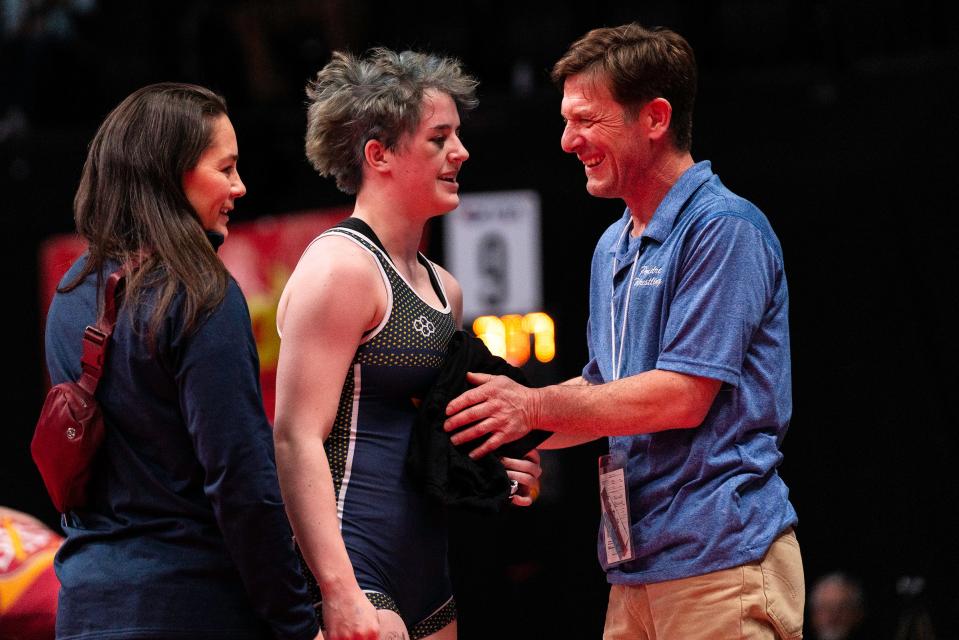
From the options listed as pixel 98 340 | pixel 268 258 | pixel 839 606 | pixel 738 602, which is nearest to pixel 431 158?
pixel 98 340

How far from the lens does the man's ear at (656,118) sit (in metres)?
2.40

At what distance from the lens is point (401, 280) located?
2203 mm

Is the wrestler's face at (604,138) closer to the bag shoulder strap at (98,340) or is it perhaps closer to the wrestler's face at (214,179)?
the wrestler's face at (214,179)

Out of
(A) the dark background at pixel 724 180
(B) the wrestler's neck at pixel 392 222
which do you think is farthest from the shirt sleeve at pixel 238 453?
(A) the dark background at pixel 724 180

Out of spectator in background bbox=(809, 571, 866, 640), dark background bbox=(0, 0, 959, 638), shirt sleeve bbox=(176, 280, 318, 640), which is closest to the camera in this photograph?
shirt sleeve bbox=(176, 280, 318, 640)

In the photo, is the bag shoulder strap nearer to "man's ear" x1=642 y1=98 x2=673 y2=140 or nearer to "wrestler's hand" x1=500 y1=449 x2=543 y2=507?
"wrestler's hand" x1=500 y1=449 x2=543 y2=507

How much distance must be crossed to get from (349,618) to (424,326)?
53cm

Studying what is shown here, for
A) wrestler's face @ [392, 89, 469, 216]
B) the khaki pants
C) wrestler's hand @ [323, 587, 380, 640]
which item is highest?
wrestler's face @ [392, 89, 469, 216]

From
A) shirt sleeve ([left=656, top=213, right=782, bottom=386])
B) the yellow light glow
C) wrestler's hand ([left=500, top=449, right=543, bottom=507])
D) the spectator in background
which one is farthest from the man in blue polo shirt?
the yellow light glow

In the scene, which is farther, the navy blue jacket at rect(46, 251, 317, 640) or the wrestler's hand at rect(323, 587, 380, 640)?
the wrestler's hand at rect(323, 587, 380, 640)

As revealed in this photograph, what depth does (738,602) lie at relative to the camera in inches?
83.8

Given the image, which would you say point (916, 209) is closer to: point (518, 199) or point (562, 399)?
point (518, 199)

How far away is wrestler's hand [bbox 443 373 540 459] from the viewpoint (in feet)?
A: 7.07

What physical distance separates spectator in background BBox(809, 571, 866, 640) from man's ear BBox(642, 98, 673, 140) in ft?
8.63
